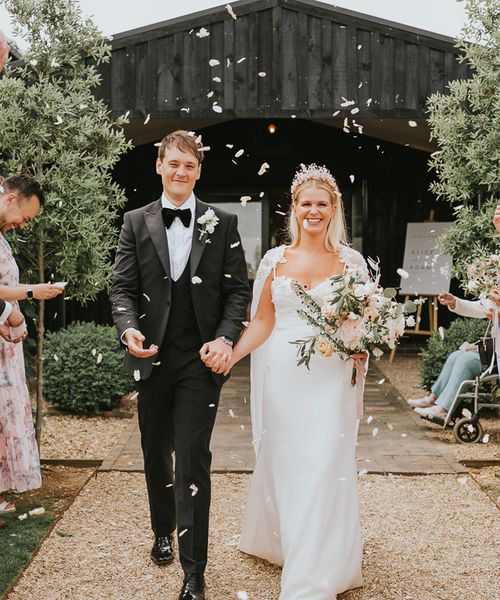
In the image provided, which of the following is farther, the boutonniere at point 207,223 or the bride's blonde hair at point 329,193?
the bride's blonde hair at point 329,193

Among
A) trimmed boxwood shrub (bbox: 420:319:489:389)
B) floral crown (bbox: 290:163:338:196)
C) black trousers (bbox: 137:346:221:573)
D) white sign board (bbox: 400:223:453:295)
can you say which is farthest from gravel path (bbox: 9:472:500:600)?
white sign board (bbox: 400:223:453:295)

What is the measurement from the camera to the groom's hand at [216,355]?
12.0 ft

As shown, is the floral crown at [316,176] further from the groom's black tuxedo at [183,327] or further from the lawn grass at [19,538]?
the lawn grass at [19,538]

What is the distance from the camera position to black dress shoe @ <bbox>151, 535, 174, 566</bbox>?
13.6ft

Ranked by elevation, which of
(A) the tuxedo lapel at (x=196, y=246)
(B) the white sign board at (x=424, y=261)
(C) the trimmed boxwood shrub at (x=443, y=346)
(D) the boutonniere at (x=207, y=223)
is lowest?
(C) the trimmed boxwood shrub at (x=443, y=346)

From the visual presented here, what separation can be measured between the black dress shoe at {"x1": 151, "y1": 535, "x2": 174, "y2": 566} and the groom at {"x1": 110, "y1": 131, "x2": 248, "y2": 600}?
1.02ft

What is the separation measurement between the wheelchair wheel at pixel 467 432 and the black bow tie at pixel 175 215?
392 cm

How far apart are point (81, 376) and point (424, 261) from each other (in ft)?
21.7

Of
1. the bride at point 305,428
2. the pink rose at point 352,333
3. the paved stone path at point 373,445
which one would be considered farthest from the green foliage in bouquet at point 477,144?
the pink rose at point 352,333

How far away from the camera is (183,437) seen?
3775mm

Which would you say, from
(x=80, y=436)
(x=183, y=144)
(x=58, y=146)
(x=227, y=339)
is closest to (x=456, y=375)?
(x=80, y=436)

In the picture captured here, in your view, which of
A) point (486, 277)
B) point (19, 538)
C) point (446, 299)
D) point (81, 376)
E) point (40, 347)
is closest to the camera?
point (19, 538)

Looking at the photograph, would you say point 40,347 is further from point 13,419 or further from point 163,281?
point 163,281

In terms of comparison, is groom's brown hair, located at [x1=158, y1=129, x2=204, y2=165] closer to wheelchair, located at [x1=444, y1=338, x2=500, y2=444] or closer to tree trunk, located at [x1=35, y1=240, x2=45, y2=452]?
tree trunk, located at [x1=35, y1=240, x2=45, y2=452]
